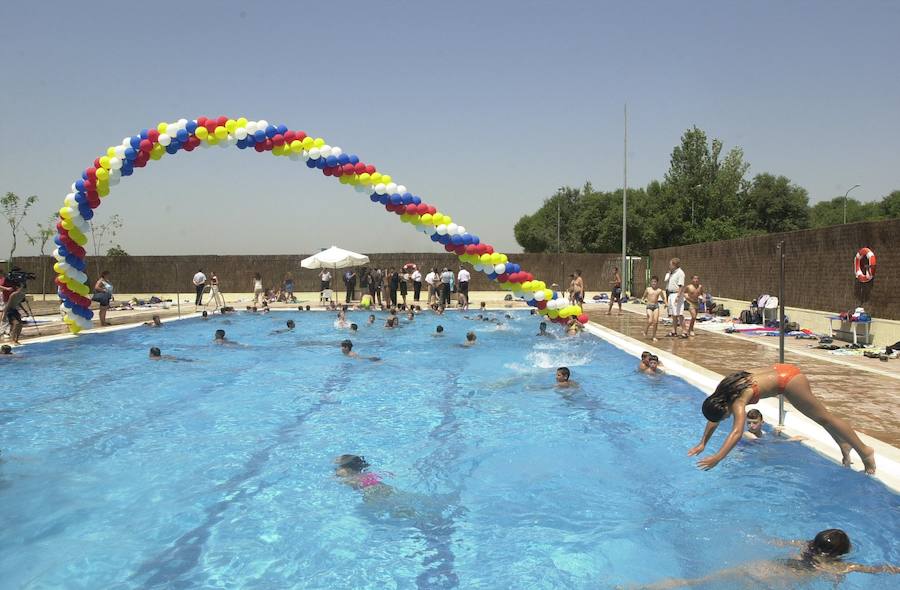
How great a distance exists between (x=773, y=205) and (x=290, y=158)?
47467 millimetres

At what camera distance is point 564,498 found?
20.4ft

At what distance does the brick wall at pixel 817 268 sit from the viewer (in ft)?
38.5

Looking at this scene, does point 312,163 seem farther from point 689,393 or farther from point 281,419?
point 689,393

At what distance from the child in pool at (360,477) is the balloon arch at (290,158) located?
716 centimetres

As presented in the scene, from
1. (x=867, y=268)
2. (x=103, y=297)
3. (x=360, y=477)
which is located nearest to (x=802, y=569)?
(x=360, y=477)

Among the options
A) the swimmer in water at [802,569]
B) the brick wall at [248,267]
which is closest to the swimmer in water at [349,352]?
the swimmer in water at [802,569]

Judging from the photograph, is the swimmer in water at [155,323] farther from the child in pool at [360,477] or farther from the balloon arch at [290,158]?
the child in pool at [360,477]

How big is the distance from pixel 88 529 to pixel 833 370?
9.78 metres

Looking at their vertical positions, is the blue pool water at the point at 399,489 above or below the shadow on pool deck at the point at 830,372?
below

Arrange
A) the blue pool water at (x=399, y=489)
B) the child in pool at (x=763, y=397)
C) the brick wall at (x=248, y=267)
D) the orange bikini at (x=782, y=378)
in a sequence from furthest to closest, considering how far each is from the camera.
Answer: the brick wall at (x=248, y=267), the blue pool water at (x=399, y=489), the orange bikini at (x=782, y=378), the child in pool at (x=763, y=397)

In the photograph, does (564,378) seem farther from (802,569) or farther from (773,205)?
(773,205)

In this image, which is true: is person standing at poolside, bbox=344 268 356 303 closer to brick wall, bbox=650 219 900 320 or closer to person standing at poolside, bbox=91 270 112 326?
person standing at poolside, bbox=91 270 112 326

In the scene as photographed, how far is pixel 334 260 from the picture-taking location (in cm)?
2366

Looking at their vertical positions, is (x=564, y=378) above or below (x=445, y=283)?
below
